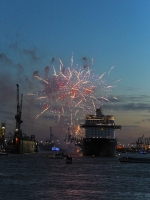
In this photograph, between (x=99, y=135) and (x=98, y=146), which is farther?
(x=99, y=135)

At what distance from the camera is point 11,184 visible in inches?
2178

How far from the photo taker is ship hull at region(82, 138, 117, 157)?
16838 centimetres

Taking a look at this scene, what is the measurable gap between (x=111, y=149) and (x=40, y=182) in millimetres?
115139

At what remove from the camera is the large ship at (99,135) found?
168875 millimetres

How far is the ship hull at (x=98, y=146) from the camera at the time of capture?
16838cm

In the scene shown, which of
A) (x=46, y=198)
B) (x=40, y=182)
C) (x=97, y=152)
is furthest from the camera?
(x=97, y=152)

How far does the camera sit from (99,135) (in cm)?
17350

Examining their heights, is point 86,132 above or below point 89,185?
above

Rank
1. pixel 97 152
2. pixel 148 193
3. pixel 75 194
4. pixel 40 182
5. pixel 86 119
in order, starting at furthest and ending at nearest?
pixel 86 119
pixel 97 152
pixel 40 182
pixel 148 193
pixel 75 194

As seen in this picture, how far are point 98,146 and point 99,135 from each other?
20.2ft

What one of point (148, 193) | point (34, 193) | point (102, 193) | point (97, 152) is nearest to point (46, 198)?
point (34, 193)

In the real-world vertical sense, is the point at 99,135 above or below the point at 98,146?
above

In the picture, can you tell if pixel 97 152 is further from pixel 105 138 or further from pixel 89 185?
pixel 89 185

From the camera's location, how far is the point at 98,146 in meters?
169
